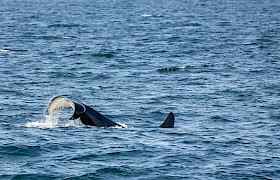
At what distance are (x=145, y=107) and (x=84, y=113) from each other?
23.9 feet

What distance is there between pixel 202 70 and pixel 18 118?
68.4 ft

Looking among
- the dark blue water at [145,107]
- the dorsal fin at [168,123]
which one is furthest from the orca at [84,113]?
the dark blue water at [145,107]

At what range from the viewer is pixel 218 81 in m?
44.9

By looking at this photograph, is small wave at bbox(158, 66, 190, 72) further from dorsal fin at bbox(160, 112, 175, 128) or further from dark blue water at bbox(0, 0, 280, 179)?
dorsal fin at bbox(160, 112, 175, 128)

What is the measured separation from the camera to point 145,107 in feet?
116

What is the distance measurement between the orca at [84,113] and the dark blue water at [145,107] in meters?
0.37

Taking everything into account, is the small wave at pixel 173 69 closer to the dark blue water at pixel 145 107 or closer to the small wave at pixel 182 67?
the small wave at pixel 182 67

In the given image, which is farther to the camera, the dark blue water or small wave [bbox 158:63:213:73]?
small wave [bbox 158:63:213:73]

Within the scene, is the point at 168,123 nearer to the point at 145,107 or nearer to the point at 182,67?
the point at 145,107

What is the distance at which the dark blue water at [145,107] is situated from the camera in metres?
24.2

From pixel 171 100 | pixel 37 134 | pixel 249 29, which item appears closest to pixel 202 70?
pixel 171 100

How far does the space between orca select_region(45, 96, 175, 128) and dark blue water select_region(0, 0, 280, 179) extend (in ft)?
1.20

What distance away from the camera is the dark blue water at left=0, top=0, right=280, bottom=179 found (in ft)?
79.3

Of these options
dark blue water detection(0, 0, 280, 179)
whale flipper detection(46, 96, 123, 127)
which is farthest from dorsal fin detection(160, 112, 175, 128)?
whale flipper detection(46, 96, 123, 127)
